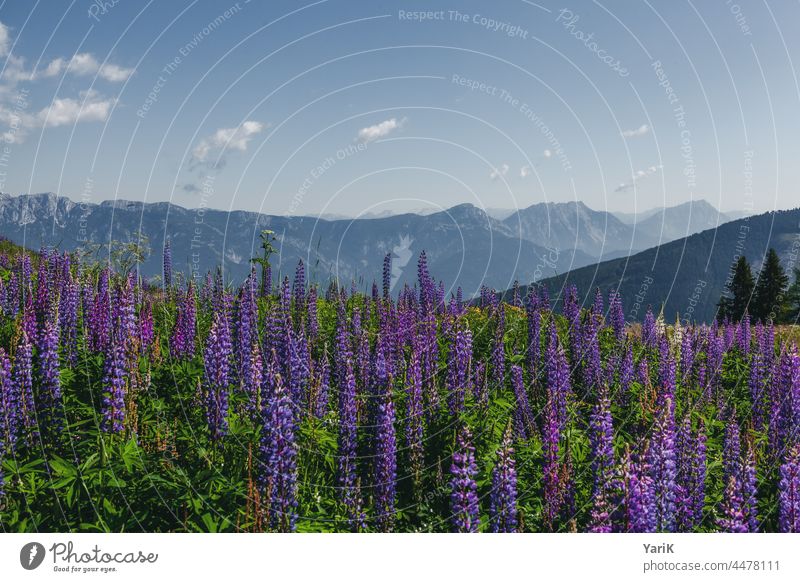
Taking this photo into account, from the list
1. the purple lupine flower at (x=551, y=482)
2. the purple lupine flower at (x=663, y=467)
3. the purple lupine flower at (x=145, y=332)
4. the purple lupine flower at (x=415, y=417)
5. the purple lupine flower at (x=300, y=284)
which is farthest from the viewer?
Result: the purple lupine flower at (x=300, y=284)

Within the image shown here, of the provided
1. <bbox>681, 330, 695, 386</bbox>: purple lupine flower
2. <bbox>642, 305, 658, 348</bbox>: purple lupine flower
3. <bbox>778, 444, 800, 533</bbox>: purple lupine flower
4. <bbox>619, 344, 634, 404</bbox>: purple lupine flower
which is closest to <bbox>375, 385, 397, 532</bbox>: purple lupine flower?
<bbox>778, 444, 800, 533</bbox>: purple lupine flower

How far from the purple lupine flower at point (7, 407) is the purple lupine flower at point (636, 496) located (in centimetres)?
727

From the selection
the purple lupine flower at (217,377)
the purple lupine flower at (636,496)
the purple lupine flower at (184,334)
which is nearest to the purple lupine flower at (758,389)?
the purple lupine flower at (636,496)

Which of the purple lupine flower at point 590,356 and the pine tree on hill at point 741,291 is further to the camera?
the pine tree on hill at point 741,291

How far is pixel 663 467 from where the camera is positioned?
662 cm

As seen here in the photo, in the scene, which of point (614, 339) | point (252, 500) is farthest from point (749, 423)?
point (252, 500)

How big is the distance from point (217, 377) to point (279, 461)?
8.11ft

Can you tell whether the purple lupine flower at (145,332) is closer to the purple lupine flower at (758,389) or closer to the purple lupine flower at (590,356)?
the purple lupine flower at (590,356)

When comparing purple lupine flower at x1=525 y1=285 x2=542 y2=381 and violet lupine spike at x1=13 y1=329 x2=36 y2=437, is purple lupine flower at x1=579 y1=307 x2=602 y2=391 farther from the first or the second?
violet lupine spike at x1=13 y1=329 x2=36 y2=437

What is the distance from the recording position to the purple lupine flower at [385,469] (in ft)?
23.8

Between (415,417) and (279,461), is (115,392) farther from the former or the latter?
(415,417)
